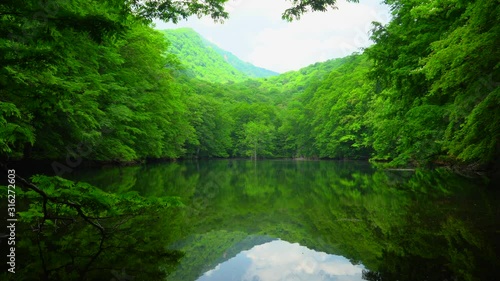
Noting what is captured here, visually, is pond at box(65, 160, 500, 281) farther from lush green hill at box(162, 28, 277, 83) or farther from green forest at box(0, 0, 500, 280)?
lush green hill at box(162, 28, 277, 83)

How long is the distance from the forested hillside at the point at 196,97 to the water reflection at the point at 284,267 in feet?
10.7

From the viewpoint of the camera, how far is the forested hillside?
4.46 meters

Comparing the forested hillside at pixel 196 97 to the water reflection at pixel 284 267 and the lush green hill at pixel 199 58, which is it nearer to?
the water reflection at pixel 284 267

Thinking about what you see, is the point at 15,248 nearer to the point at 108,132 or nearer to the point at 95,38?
the point at 95,38

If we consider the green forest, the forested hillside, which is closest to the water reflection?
the green forest

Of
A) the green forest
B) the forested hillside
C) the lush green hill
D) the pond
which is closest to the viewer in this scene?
the green forest

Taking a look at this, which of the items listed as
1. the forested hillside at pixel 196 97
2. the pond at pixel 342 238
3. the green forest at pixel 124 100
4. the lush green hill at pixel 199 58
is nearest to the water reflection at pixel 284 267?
the pond at pixel 342 238

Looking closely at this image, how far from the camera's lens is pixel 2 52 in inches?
144

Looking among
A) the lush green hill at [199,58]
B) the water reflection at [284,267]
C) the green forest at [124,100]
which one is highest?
the lush green hill at [199,58]

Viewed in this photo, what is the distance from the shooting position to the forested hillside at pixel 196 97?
4461 mm

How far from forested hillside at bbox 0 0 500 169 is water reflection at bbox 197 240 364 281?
3.25 metres

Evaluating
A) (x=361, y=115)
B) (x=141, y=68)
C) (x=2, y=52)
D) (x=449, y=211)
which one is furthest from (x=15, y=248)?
(x=361, y=115)

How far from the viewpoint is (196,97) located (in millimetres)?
57969

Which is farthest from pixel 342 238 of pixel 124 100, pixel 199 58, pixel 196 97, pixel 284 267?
pixel 199 58
